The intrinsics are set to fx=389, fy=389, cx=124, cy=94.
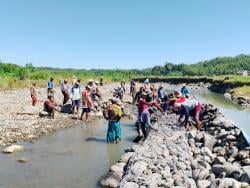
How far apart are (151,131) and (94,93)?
12184 mm

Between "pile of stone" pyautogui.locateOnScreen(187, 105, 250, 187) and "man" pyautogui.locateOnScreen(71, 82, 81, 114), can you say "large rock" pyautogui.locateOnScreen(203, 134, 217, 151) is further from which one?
"man" pyautogui.locateOnScreen(71, 82, 81, 114)

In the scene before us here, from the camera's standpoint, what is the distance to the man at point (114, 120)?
17.9 metres

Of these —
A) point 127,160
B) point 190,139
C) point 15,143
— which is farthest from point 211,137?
point 15,143

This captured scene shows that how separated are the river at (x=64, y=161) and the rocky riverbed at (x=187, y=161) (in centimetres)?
119

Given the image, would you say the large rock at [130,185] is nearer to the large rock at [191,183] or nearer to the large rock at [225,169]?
the large rock at [191,183]

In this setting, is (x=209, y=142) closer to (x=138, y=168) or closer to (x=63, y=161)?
(x=138, y=168)

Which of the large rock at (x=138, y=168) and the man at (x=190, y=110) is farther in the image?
the man at (x=190, y=110)

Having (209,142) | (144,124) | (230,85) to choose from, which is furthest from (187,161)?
(230,85)

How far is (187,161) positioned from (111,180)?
9.40ft

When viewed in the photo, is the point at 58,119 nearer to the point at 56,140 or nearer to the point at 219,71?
the point at 56,140

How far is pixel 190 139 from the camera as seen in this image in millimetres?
17094

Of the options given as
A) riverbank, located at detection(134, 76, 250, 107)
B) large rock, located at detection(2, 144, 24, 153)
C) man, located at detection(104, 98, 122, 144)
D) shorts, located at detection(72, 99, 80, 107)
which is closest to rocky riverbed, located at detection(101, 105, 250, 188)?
man, located at detection(104, 98, 122, 144)

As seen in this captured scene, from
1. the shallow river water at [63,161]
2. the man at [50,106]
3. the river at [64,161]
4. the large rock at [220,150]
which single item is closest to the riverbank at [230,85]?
the man at [50,106]

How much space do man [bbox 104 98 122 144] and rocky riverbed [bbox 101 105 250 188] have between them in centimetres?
177
